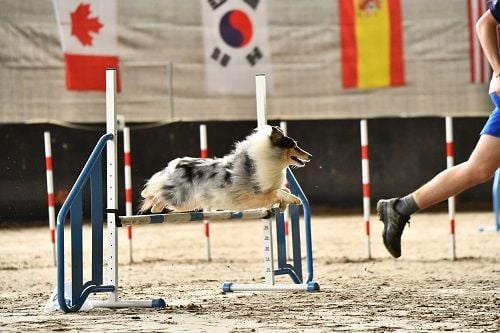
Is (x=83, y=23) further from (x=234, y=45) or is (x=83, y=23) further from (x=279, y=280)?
(x=279, y=280)

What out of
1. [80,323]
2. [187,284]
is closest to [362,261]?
[187,284]

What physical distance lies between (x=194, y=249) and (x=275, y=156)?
4.04 metres

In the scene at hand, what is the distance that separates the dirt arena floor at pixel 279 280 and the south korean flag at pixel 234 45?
1.72m

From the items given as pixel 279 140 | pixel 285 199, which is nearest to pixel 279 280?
pixel 285 199

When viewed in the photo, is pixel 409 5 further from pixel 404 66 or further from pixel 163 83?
pixel 163 83

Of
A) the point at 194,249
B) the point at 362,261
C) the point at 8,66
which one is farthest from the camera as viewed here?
the point at 8,66

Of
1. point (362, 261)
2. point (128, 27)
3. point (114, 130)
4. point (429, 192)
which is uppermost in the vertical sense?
point (128, 27)

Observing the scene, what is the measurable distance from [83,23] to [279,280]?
18.0ft

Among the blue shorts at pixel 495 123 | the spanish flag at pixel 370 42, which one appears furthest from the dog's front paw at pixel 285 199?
the spanish flag at pixel 370 42

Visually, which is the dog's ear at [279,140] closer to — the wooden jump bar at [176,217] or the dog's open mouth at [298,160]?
the dog's open mouth at [298,160]

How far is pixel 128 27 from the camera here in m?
11.6

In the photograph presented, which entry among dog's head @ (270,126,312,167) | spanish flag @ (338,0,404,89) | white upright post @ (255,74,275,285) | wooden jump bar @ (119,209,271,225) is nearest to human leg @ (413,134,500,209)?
dog's head @ (270,126,312,167)

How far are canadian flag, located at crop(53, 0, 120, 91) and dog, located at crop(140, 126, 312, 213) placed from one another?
19.8ft

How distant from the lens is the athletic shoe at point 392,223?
4.72 metres
